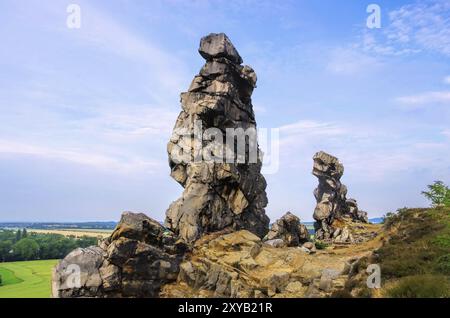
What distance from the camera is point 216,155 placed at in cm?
4431

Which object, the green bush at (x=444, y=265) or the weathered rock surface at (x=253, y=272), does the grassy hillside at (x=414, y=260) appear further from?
the weathered rock surface at (x=253, y=272)

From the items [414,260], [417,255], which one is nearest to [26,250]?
[417,255]

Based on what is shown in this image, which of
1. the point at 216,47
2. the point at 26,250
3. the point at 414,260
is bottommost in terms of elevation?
the point at 26,250

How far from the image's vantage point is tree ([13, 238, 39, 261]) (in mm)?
114875

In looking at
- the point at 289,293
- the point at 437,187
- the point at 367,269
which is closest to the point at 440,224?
the point at 437,187

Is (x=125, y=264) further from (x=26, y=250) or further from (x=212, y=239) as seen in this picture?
(x=26, y=250)

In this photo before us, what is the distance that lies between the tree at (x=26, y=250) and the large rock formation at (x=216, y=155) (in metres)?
93.5

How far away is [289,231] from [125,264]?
2532cm

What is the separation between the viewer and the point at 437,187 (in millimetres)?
29609

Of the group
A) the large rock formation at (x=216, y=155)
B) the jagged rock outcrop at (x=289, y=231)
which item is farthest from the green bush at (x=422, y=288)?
the jagged rock outcrop at (x=289, y=231)

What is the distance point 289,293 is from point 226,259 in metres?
6.85

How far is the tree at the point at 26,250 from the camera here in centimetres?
11488

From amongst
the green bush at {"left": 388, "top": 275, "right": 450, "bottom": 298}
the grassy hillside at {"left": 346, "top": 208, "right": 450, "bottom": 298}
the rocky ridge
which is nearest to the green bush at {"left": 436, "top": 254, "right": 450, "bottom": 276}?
the grassy hillside at {"left": 346, "top": 208, "right": 450, "bottom": 298}
